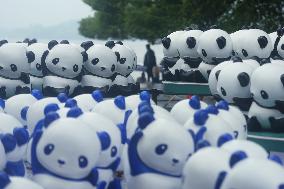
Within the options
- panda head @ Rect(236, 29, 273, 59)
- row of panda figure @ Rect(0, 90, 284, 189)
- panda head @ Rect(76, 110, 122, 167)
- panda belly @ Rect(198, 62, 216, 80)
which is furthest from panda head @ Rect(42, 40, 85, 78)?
panda head @ Rect(76, 110, 122, 167)

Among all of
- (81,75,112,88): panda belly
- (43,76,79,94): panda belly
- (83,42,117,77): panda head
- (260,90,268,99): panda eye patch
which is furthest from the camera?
(81,75,112,88): panda belly

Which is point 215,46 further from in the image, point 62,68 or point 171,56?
point 62,68

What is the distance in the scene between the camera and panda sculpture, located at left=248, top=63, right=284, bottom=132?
7477 mm

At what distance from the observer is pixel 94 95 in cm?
661

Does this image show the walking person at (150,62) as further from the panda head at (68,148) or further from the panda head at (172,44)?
the panda head at (68,148)

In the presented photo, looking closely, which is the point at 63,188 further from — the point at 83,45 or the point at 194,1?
the point at 194,1

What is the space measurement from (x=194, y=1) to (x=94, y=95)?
1353 centimetres

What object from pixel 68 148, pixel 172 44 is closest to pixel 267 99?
pixel 68 148

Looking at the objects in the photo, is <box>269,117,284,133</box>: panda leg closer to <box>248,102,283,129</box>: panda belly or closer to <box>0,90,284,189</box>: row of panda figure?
<box>248,102,283,129</box>: panda belly

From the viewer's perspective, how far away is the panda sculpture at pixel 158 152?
4734 mm

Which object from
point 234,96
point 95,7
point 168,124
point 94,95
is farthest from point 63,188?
point 95,7

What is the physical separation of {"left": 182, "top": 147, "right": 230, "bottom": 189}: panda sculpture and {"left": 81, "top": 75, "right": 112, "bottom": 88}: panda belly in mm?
6417

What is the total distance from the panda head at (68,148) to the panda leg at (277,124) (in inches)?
139

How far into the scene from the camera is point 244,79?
7980mm
